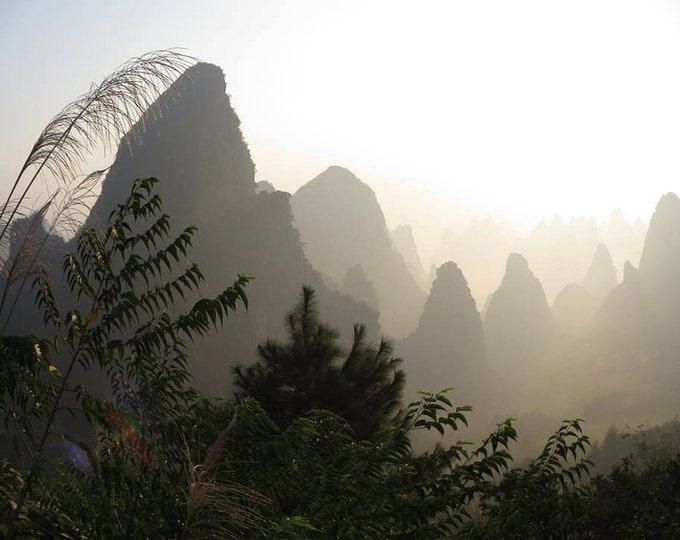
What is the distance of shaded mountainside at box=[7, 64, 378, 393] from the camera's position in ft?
188

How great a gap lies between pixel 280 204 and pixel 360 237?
156 ft

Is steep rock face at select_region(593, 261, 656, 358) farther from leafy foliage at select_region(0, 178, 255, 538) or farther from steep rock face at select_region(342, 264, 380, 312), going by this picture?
leafy foliage at select_region(0, 178, 255, 538)

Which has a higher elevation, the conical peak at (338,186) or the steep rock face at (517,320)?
the conical peak at (338,186)

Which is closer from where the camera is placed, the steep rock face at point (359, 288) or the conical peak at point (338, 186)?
the steep rock face at point (359, 288)

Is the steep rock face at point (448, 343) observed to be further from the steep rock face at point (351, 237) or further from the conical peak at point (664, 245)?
the steep rock face at point (351, 237)

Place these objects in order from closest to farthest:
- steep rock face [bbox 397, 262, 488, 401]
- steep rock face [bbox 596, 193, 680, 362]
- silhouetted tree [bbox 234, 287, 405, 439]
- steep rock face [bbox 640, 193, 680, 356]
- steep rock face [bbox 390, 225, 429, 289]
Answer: silhouetted tree [bbox 234, 287, 405, 439] → steep rock face [bbox 397, 262, 488, 401] → steep rock face [bbox 596, 193, 680, 362] → steep rock face [bbox 640, 193, 680, 356] → steep rock face [bbox 390, 225, 429, 289]

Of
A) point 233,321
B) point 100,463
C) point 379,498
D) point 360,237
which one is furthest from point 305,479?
point 360,237

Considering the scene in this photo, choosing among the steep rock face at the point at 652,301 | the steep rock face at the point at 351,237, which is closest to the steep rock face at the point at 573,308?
the steep rock face at the point at 652,301

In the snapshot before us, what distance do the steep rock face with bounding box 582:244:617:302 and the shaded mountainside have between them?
5856 centimetres

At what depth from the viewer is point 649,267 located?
7381cm

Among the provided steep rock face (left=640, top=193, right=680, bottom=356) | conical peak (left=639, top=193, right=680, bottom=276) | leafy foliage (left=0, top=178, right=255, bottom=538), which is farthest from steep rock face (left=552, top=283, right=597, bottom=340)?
leafy foliage (left=0, top=178, right=255, bottom=538)

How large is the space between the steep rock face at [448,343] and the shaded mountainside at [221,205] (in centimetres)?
723

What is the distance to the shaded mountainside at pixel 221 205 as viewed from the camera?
57.4m

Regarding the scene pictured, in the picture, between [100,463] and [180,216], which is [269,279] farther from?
[100,463]
